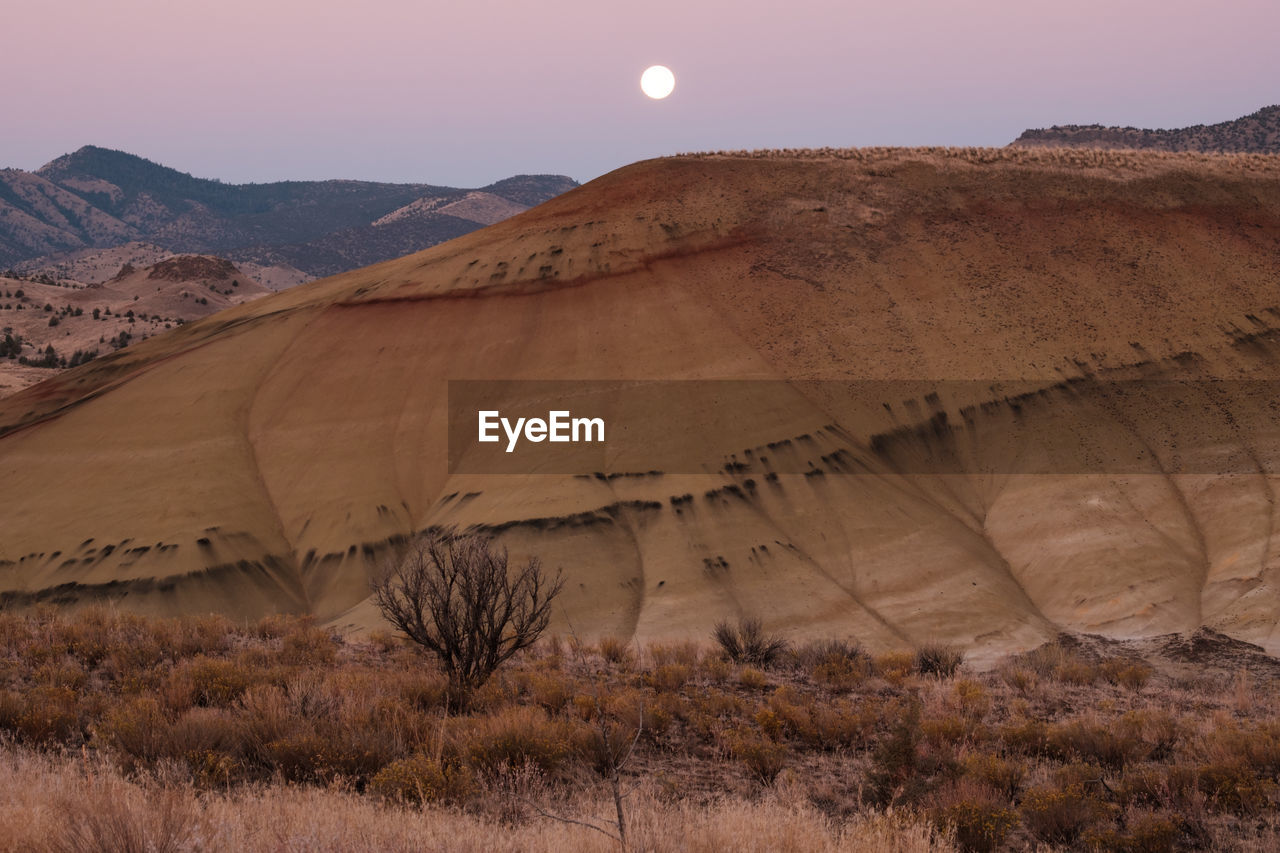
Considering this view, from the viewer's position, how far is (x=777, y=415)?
1216 inches

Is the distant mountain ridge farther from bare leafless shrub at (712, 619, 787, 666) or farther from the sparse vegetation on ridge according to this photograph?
bare leafless shrub at (712, 619, 787, 666)

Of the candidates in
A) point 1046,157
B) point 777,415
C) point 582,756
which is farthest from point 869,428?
point 582,756

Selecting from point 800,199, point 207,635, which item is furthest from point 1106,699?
point 800,199

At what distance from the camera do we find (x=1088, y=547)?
26.8 m

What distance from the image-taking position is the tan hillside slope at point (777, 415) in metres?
26.5

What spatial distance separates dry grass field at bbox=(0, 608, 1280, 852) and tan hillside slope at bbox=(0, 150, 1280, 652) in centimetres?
1043

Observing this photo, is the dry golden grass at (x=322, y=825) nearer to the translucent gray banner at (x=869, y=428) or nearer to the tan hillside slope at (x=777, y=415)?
the tan hillside slope at (x=777, y=415)

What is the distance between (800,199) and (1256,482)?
20.1m

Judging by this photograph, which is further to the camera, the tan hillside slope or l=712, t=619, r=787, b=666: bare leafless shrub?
the tan hillside slope

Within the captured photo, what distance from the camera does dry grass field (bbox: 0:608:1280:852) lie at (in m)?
7.30


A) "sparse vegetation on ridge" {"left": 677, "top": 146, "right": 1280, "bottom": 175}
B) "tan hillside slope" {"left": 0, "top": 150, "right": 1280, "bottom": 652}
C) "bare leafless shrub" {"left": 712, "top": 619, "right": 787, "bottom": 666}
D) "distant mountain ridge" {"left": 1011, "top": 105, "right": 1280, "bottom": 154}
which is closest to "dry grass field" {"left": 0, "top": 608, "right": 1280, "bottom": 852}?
"bare leafless shrub" {"left": 712, "top": 619, "right": 787, "bottom": 666}

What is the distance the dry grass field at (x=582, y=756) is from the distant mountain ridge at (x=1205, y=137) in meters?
97.9

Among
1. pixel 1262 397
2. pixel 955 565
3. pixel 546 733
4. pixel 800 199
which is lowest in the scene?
pixel 955 565

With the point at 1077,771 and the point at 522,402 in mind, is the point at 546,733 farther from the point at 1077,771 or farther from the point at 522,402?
the point at 522,402
